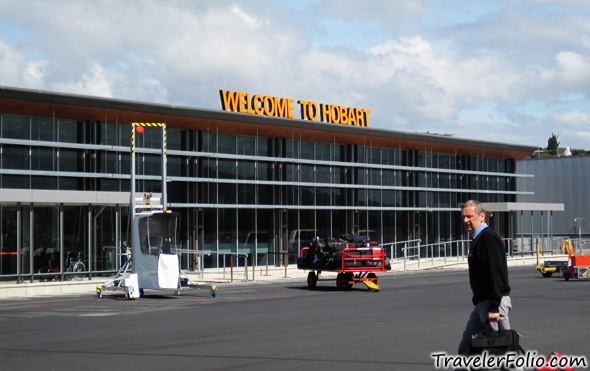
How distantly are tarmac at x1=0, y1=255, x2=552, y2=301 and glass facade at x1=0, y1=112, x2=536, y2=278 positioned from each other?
84 cm

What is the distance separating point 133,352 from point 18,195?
1979 cm

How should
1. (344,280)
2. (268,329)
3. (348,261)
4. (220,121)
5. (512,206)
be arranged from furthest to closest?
(512,206), (220,121), (344,280), (348,261), (268,329)

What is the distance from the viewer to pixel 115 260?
113 feet

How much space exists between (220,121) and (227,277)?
7720 millimetres

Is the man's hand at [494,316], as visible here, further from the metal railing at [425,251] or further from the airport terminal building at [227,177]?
the metal railing at [425,251]

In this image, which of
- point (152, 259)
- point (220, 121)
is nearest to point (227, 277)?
point (220, 121)

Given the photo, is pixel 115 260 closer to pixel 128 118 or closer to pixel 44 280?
pixel 44 280

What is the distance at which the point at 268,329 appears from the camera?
1559cm

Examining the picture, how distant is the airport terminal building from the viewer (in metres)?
32.9

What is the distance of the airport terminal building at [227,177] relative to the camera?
32.9 metres

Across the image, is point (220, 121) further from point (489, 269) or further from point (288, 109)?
point (489, 269)

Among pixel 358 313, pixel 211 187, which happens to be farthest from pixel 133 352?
pixel 211 187

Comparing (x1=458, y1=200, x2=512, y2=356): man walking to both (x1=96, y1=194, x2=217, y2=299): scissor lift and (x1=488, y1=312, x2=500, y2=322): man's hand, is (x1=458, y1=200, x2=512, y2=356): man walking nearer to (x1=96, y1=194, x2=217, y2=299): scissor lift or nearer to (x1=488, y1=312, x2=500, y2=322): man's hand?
(x1=488, y1=312, x2=500, y2=322): man's hand

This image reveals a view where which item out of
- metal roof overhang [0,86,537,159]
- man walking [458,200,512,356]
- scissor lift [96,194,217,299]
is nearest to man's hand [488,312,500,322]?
man walking [458,200,512,356]
